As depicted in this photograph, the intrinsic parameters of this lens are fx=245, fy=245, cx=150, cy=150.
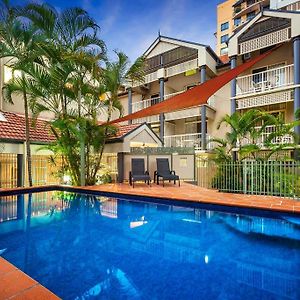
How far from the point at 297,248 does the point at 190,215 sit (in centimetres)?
300

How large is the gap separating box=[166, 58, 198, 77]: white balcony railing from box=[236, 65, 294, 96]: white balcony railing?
3441 millimetres

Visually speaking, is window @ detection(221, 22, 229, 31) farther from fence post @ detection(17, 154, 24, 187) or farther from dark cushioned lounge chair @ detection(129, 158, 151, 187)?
fence post @ detection(17, 154, 24, 187)

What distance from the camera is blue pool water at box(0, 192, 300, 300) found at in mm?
3273

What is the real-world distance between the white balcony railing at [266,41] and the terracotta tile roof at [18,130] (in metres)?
13.2

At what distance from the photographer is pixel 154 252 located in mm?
4570

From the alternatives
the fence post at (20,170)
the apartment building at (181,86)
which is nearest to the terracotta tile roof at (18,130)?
the fence post at (20,170)

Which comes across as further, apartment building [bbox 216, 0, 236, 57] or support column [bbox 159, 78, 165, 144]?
apartment building [bbox 216, 0, 236, 57]

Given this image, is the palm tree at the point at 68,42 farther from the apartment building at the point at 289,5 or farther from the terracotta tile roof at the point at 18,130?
the apartment building at the point at 289,5

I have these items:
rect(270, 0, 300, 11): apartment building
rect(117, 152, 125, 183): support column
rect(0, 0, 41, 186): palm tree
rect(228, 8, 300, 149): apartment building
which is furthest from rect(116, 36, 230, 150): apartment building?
rect(0, 0, 41, 186): palm tree

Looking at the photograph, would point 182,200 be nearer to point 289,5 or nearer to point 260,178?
point 260,178

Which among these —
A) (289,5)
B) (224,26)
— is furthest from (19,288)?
(224,26)

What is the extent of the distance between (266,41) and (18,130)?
1530 centimetres

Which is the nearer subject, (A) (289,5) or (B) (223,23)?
(A) (289,5)

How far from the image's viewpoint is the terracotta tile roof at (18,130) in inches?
451
